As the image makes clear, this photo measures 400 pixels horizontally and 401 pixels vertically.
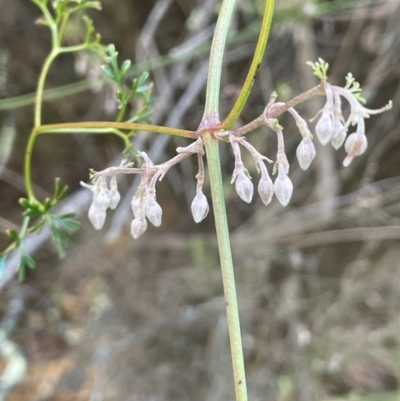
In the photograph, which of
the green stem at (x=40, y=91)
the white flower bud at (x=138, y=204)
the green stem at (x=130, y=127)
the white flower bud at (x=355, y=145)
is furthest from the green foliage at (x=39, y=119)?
the white flower bud at (x=355, y=145)

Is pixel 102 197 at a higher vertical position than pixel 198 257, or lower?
lower

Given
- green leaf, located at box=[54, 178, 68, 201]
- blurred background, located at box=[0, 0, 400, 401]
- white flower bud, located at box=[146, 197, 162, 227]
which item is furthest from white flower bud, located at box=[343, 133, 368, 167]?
blurred background, located at box=[0, 0, 400, 401]

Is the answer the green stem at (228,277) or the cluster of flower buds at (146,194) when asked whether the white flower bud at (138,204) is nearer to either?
the cluster of flower buds at (146,194)

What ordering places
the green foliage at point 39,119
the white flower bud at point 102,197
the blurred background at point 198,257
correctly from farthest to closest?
1. the blurred background at point 198,257
2. the green foliage at point 39,119
3. the white flower bud at point 102,197

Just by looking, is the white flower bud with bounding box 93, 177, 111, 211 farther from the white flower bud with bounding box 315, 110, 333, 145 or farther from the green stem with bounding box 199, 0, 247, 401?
the white flower bud with bounding box 315, 110, 333, 145

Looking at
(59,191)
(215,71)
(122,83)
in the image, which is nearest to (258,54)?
(215,71)

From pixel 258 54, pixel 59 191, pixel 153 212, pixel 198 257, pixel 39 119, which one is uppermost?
pixel 198 257

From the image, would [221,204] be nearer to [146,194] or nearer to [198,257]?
[146,194]
